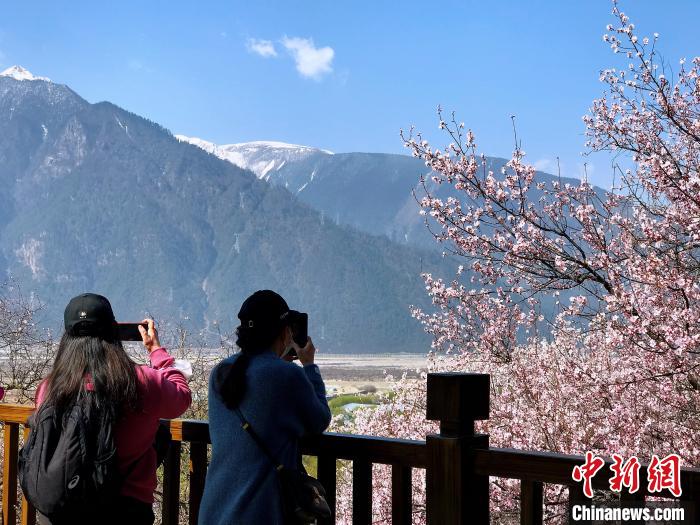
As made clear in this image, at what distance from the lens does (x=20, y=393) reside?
10.0 meters

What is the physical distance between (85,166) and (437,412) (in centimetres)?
20107

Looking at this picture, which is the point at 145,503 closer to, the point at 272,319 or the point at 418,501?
the point at 272,319

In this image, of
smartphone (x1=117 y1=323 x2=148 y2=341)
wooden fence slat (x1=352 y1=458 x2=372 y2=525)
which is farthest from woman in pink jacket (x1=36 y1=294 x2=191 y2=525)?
wooden fence slat (x1=352 y1=458 x2=372 y2=525)

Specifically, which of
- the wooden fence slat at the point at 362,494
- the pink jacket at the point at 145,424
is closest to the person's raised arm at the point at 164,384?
the pink jacket at the point at 145,424

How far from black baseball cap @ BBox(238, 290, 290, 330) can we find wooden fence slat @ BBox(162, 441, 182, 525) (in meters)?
0.93

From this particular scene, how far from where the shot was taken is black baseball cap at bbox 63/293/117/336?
8.93 feet

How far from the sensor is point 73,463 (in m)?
2.59

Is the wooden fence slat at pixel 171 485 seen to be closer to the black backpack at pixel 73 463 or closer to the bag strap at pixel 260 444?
the black backpack at pixel 73 463

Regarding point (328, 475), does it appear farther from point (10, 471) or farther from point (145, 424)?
point (10, 471)

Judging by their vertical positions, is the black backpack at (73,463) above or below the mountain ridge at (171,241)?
below

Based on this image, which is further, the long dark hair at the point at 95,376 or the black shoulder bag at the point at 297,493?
the long dark hair at the point at 95,376

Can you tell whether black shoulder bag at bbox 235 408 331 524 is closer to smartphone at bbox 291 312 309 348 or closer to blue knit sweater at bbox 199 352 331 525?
blue knit sweater at bbox 199 352 331 525

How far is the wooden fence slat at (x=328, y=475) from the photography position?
2.85 m

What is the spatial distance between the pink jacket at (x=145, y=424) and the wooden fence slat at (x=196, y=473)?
0.36 metres
